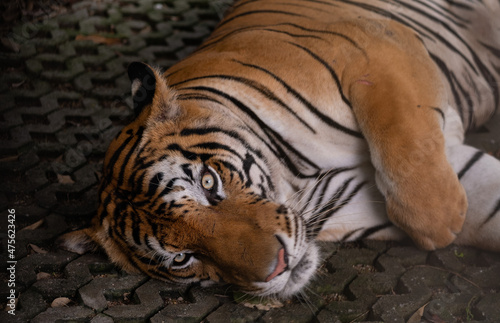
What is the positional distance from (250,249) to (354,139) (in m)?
0.80

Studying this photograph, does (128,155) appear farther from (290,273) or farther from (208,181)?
(290,273)

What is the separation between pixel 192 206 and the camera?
7.09 ft

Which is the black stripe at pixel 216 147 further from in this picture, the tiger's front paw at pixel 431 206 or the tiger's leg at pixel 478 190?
the tiger's leg at pixel 478 190

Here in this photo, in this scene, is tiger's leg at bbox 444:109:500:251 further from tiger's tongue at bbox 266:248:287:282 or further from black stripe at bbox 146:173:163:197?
black stripe at bbox 146:173:163:197

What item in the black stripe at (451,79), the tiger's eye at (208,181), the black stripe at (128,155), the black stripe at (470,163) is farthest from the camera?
the black stripe at (451,79)

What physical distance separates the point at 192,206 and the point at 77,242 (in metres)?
0.69

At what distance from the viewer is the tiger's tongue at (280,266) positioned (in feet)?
6.89

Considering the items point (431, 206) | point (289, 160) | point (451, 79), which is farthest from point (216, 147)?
point (451, 79)

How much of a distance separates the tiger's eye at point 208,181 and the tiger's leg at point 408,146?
685mm

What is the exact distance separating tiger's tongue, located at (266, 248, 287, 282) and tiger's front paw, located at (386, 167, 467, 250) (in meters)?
0.57

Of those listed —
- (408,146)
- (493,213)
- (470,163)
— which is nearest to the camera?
(408,146)

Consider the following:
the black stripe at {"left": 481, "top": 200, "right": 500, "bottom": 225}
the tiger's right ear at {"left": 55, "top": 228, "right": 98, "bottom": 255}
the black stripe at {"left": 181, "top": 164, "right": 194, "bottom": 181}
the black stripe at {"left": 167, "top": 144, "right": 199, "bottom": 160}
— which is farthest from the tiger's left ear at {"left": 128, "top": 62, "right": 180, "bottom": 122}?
the black stripe at {"left": 481, "top": 200, "right": 500, "bottom": 225}

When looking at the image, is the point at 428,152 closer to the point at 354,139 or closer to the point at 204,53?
the point at 354,139

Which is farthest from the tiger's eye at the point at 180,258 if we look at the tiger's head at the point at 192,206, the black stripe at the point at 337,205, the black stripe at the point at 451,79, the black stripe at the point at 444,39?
the black stripe at the point at 444,39
